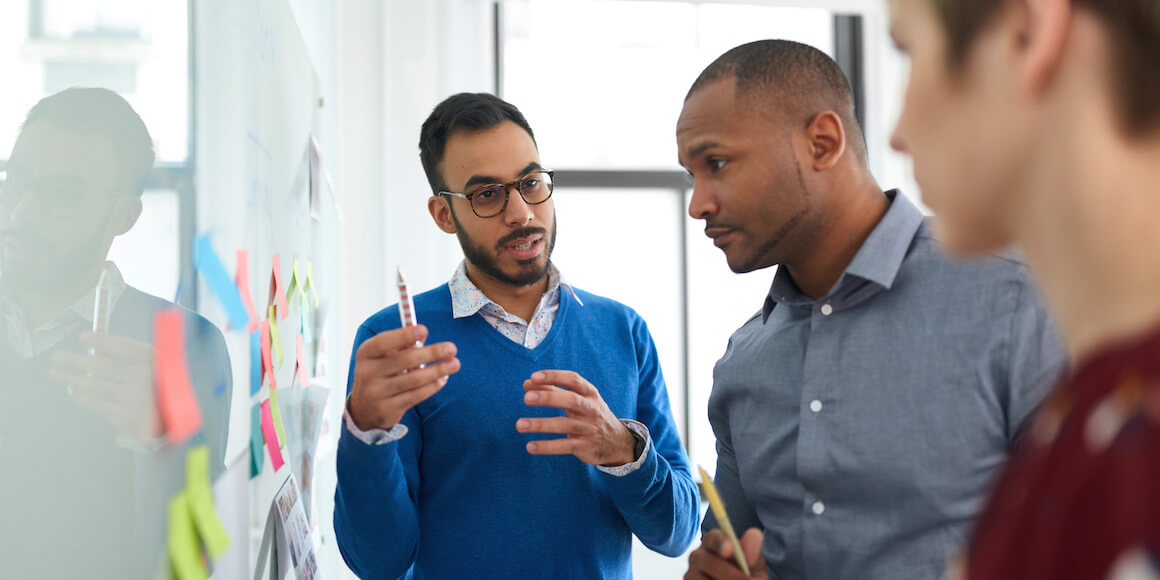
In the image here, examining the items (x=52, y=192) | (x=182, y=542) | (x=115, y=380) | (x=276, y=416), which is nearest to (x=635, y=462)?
(x=276, y=416)

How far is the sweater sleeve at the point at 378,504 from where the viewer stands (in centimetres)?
120

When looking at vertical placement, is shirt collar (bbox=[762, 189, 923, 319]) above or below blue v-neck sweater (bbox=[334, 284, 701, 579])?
above

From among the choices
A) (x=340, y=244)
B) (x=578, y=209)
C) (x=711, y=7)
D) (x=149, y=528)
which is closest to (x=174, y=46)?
(x=149, y=528)

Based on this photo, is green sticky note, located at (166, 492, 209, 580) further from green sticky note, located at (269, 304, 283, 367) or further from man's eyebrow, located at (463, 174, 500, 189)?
man's eyebrow, located at (463, 174, 500, 189)

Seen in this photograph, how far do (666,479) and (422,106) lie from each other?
1922mm

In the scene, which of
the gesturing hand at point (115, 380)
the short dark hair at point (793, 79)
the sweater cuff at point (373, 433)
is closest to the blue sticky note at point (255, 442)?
the sweater cuff at point (373, 433)

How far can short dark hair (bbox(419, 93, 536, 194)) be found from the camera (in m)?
1.48

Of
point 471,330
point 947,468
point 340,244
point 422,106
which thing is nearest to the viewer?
point 947,468

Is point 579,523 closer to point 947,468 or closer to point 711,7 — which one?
point 947,468

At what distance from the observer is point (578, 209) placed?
3.21m

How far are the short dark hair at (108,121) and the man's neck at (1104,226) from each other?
61cm

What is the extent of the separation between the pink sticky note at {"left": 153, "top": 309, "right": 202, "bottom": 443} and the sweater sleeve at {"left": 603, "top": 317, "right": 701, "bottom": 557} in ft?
2.26

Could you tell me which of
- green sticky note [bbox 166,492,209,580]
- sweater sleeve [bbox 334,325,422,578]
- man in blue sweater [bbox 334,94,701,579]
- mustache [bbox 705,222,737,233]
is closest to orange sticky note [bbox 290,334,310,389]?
man in blue sweater [bbox 334,94,701,579]

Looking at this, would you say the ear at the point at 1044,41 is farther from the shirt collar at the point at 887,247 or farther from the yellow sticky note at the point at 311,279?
the yellow sticky note at the point at 311,279
